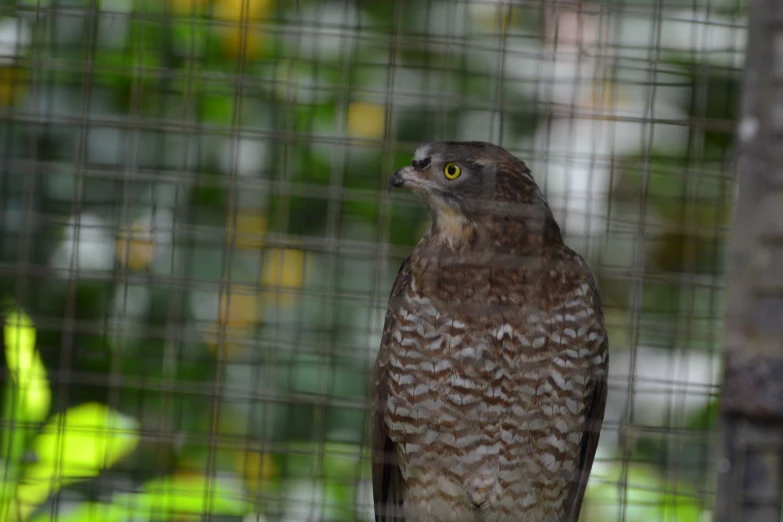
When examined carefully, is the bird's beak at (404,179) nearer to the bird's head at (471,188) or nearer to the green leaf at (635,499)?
the bird's head at (471,188)

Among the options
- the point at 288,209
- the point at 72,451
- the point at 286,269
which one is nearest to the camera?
the point at 72,451

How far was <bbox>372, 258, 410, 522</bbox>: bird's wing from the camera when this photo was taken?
8.83ft

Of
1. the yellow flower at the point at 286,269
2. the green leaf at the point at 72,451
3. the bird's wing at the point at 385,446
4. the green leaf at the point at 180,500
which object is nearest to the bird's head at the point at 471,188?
the bird's wing at the point at 385,446

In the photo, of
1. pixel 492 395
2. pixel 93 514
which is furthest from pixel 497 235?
pixel 93 514

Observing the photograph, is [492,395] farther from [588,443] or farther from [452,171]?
[452,171]

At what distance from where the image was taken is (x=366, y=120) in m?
3.62

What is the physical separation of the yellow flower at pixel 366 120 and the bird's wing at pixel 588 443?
139cm

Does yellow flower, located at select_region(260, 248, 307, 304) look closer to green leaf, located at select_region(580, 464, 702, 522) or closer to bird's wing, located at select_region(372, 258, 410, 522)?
bird's wing, located at select_region(372, 258, 410, 522)

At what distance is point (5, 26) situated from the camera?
329 centimetres

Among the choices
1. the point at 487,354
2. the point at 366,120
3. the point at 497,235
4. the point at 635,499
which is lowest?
the point at 635,499

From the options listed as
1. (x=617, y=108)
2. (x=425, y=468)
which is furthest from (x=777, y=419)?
(x=617, y=108)

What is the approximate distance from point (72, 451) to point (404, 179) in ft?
5.09

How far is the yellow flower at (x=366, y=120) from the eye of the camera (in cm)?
360

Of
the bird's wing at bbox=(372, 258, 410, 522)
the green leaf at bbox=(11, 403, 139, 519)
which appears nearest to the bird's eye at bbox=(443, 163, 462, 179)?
the bird's wing at bbox=(372, 258, 410, 522)
